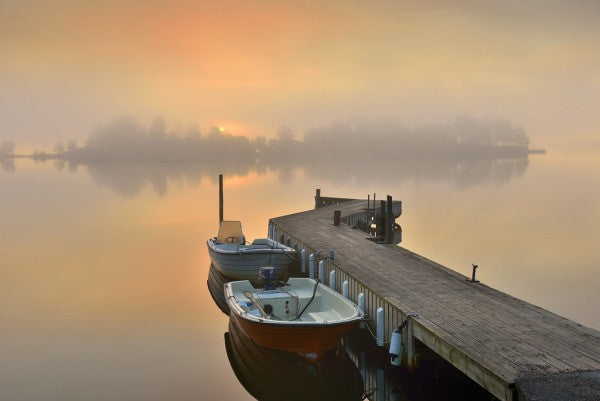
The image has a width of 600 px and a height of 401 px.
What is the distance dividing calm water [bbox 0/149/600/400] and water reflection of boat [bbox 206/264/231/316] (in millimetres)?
383

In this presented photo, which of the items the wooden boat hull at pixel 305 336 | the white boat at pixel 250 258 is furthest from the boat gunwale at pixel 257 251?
the wooden boat hull at pixel 305 336

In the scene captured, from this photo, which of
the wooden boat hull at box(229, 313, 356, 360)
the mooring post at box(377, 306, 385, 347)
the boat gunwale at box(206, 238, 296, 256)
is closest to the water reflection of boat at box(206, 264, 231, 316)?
the boat gunwale at box(206, 238, 296, 256)

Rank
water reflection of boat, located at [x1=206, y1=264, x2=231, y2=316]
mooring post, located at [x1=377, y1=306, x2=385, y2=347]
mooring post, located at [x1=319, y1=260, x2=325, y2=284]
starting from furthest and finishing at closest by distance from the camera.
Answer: water reflection of boat, located at [x1=206, y1=264, x2=231, y2=316] < mooring post, located at [x1=319, y1=260, x2=325, y2=284] < mooring post, located at [x1=377, y1=306, x2=385, y2=347]

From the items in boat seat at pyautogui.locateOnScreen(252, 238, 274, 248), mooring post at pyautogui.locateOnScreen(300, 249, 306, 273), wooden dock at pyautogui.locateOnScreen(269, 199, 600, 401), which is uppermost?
wooden dock at pyautogui.locateOnScreen(269, 199, 600, 401)

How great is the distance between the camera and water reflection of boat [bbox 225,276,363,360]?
15.2 metres

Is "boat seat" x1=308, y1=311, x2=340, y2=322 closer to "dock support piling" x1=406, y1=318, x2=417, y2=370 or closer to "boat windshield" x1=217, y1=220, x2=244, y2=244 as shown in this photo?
"dock support piling" x1=406, y1=318, x2=417, y2=370

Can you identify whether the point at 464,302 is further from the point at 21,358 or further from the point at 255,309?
the point at 21,358

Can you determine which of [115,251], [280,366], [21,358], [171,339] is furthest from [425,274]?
[115,251]

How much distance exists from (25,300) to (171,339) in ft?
32.4

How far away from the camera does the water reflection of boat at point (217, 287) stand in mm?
25188

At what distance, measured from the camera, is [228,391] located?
52.4 feet

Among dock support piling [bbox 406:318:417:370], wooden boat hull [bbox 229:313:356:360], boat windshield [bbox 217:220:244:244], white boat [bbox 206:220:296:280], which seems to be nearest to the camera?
dock support piling [bbox 406:318:417:370]

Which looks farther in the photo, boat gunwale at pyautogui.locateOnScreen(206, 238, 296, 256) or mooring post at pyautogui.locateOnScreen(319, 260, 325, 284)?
boat gunwale at pyautogui.locateOnScreen(206, 238, 296, 256)

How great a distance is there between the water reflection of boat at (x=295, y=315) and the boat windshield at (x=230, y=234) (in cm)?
759
